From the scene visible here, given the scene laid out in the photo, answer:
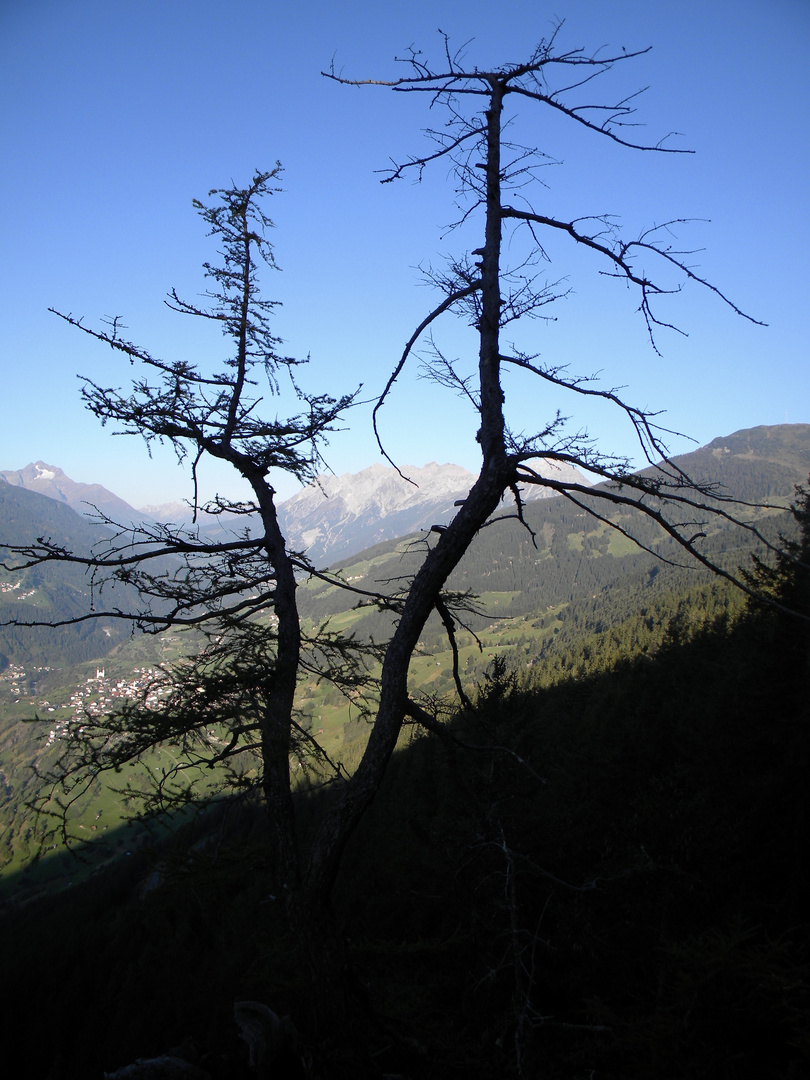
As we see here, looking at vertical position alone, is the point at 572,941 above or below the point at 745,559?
above

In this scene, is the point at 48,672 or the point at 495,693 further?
the point at 48,672

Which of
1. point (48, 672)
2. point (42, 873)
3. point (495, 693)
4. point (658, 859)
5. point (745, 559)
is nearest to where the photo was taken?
point (658, 859)

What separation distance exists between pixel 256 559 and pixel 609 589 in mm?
170518

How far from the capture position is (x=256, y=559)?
580 centimetres

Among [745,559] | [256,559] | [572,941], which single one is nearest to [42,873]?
[572,941]

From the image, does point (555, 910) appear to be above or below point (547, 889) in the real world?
above

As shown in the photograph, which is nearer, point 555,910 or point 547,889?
point 555,910

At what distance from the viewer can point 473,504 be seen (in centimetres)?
375

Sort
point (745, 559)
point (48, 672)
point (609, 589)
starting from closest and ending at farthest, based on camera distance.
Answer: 1. point (745, 559)
2. point (609, 589)
3. point (48, 672)

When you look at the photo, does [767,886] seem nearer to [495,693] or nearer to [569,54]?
[495,693]

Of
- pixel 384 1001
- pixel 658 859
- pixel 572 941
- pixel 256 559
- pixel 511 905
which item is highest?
pixel 256 559

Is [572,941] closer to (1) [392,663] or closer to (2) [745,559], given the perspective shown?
(1) [392,663]

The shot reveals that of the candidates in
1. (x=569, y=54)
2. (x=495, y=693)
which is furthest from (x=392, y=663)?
(x=495, y=693)

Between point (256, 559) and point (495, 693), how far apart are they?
886cm
